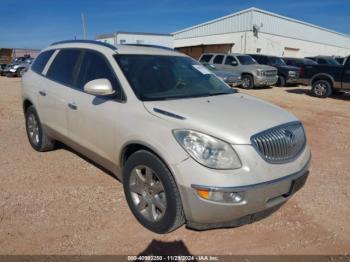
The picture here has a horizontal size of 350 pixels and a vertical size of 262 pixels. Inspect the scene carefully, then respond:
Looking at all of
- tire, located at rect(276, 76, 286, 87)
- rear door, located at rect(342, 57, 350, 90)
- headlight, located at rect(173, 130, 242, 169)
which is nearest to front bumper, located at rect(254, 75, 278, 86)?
tire, located at rect(276, 76, 286, 87)

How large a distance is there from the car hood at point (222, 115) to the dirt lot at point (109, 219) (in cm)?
108

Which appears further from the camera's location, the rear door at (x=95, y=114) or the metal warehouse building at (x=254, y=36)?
the metal warehouse building at (x=254, y=36)

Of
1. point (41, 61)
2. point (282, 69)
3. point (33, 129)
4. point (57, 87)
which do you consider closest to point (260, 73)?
point (282, 69)

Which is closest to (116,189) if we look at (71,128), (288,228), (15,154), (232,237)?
(71,128)

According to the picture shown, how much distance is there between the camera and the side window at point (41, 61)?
16.5 ft

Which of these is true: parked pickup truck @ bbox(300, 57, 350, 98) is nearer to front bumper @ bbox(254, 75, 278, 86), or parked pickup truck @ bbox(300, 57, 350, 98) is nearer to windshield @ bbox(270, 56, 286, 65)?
front bumper @ bbox(254, 75, 278, 86)

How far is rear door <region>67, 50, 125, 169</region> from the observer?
3.40m

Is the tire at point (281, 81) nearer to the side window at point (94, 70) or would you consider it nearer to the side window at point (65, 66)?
the side window at point (65, 66)

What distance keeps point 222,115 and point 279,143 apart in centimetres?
58

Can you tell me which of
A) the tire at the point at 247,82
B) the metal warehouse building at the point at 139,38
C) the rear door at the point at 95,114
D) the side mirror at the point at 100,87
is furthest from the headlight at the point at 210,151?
the metal warehouse building at the point at 139,38

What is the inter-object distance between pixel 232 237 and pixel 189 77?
2025 millimetres

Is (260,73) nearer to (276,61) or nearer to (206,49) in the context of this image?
(276,61)

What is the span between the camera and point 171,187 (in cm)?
275

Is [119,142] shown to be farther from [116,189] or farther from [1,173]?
[1,173]
